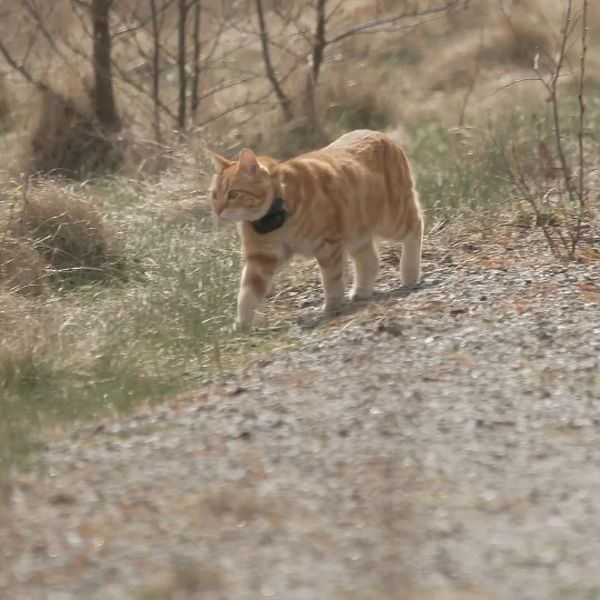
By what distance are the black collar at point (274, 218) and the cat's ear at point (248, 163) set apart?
0.19m

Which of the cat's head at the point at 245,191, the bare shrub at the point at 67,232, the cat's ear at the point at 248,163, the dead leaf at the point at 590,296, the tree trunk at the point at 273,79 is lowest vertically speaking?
the dead leaf at the point at 590,296

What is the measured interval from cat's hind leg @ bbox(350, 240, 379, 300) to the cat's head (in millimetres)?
706

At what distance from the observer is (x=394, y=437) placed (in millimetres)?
5262

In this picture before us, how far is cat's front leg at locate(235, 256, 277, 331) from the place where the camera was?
754 cm

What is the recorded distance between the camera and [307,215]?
7.70 meters

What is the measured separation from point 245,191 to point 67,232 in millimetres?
1829

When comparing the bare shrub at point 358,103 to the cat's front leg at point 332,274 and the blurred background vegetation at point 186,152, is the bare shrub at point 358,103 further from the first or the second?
the cat's front leg at point 332,274

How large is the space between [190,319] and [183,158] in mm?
3848

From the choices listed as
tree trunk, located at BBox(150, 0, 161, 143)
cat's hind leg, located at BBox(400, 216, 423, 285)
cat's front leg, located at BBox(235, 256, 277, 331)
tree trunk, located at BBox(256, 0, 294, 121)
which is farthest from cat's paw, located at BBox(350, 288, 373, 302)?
tree trunk, located at BBox(256, 0, 294, 121)

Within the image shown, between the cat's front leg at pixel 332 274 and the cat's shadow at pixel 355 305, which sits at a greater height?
the cat's front leg at pixel 332 274

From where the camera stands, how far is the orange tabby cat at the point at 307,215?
25.0 feet

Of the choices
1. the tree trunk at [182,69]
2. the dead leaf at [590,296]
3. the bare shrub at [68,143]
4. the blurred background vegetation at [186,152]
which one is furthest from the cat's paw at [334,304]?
the tree trunk at [182,69]

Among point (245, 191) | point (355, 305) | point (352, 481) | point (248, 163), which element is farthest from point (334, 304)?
point (352, 481)

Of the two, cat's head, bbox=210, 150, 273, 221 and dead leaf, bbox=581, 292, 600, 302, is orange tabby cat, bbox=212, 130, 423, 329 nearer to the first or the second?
cat's head, bbox=210, 150, 273, 221
